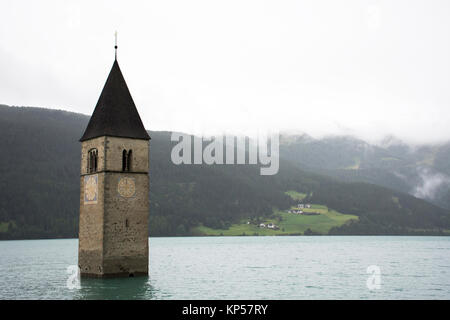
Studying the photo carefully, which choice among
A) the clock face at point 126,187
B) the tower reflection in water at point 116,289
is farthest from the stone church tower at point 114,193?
the tower reflection in water at point 116,289

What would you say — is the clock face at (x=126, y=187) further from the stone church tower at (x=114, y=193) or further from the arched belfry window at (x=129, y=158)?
the arched belfry window at (x=129, y=158)

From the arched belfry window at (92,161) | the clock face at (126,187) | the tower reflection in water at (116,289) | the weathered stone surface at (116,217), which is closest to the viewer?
the tower reflection in water at (116,289)

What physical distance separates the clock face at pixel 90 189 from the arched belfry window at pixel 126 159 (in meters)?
2.39

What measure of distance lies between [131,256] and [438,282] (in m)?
30.6

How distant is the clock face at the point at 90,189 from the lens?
48066mm

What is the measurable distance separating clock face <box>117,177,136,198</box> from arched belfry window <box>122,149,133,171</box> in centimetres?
101

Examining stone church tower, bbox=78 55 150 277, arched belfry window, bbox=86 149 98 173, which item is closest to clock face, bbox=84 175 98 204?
stone church tower, bbox=78 55 150 277

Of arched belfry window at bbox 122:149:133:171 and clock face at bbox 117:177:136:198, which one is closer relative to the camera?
clock face at bbox 117:177:136:198

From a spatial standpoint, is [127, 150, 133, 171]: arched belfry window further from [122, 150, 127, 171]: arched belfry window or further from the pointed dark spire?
the pointed dark spire

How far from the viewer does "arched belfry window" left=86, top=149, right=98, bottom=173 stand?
49094mm

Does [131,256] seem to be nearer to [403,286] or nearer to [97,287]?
[97,287]

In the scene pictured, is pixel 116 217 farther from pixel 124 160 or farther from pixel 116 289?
pixel 116 289
